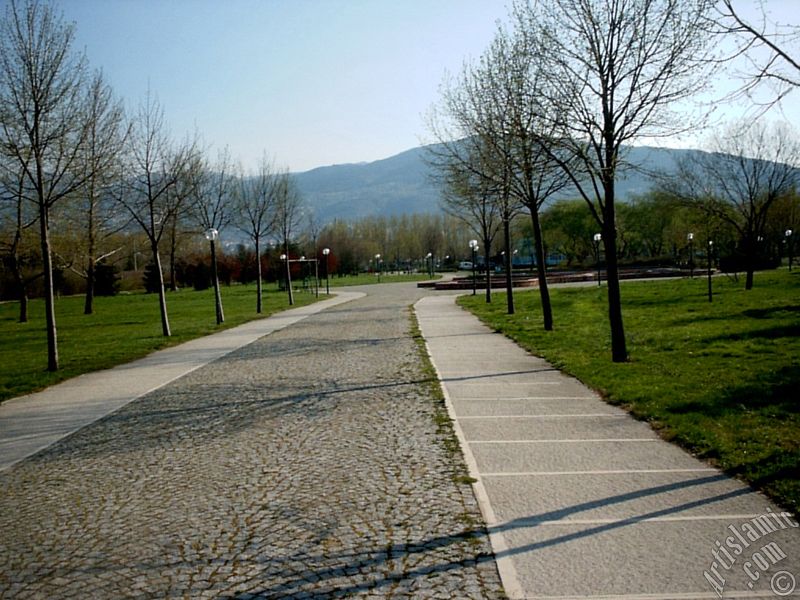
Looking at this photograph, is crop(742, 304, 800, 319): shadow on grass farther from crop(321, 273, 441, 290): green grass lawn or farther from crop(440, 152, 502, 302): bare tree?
crop(321, 273, 441, 290): green grass lawn

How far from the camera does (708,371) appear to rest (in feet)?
34.4

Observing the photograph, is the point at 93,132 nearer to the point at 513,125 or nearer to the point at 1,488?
the point at 513,125

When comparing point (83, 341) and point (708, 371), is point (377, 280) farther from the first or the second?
point (708, 371)

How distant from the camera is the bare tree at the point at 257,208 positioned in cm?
3155

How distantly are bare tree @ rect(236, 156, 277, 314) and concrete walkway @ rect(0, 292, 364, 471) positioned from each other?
13.6 meters

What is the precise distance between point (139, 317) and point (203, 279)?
39.8 metres

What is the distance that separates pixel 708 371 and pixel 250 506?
7.72 m

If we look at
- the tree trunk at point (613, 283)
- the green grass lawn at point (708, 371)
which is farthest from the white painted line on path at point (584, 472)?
the tree trunk at point (613, 283)

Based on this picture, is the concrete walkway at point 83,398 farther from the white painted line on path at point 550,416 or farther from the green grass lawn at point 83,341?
the white painted line on path at point 550,416

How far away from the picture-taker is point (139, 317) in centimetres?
3453

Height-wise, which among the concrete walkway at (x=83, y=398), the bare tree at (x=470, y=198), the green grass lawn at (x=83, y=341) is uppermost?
the bare tree at (x=470, y=198)

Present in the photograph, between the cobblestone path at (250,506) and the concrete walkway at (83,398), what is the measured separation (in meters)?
0.43

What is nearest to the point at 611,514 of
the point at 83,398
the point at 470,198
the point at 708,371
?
the point at 708,371

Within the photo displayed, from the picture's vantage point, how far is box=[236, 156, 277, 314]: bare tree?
104ft
